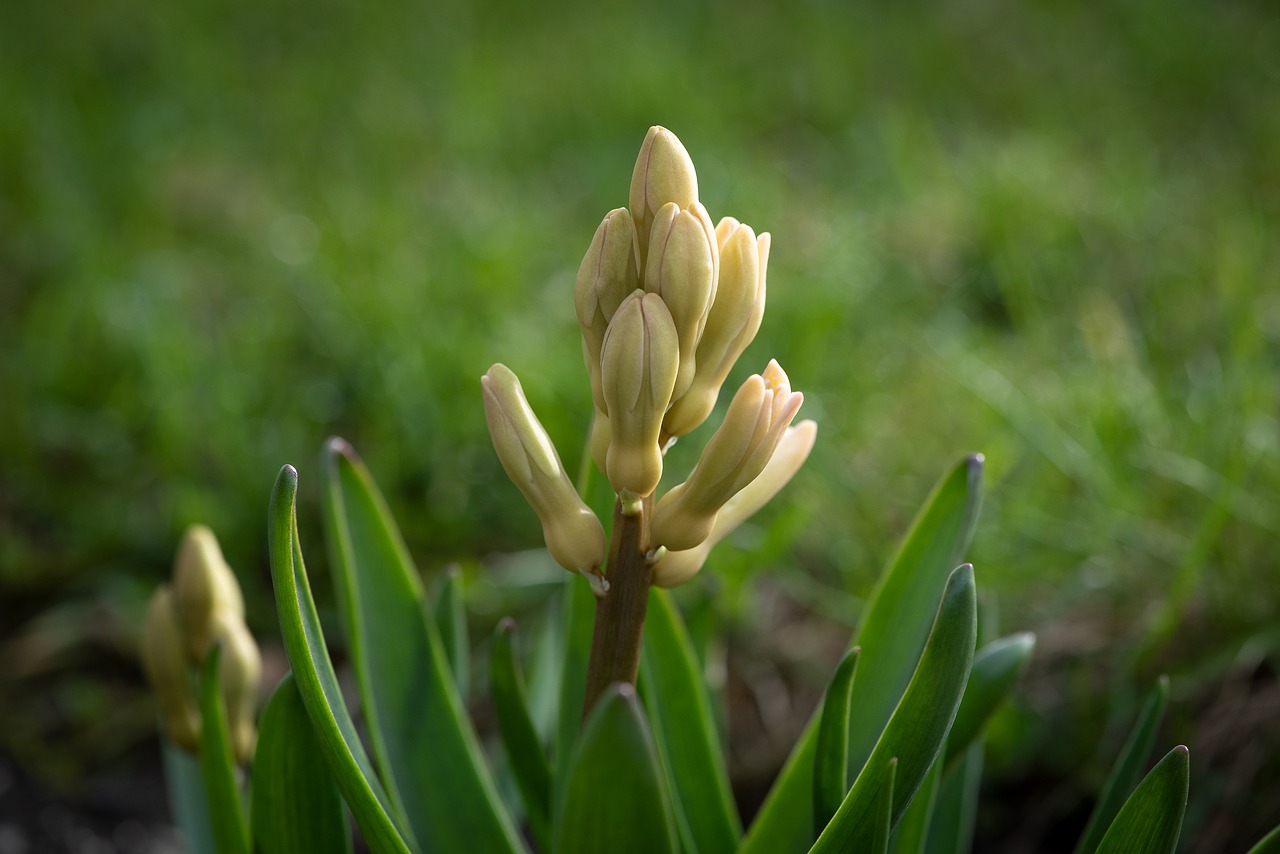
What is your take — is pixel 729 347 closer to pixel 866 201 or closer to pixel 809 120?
pixel 866 201

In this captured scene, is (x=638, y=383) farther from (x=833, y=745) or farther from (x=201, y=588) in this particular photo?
→ (x=201, y=588)

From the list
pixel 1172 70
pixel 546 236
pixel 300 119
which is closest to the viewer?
pixel 546 236

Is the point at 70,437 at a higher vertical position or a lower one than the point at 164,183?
lower

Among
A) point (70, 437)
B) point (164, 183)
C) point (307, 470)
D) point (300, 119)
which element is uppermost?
point (300, 119)

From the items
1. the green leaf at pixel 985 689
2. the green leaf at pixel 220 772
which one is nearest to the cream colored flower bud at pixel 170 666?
the green leaf at pixel 220 772

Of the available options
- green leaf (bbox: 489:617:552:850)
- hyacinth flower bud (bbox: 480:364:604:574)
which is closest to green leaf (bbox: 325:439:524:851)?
green leaf (bbox: 489:617:552:850)

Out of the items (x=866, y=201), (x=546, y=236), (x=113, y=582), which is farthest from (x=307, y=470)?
(x=866, y=201)
